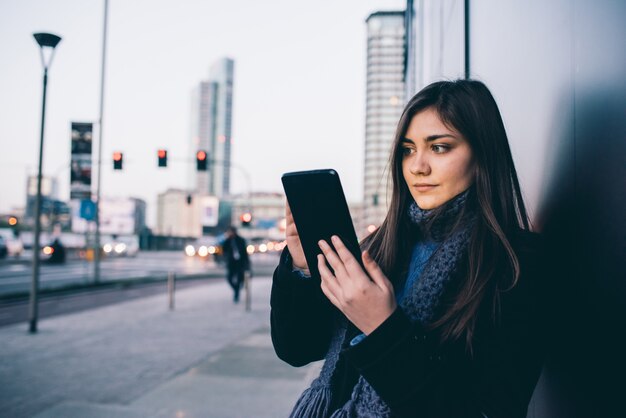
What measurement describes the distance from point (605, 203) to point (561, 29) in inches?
24.4

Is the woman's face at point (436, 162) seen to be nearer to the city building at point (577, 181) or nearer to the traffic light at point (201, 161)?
the city building at point (577, 181)

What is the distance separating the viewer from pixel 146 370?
19.9 feet

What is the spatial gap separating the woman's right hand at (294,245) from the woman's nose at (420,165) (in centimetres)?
40

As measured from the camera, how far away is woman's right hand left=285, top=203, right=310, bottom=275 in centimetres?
155

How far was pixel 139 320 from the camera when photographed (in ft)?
33.0

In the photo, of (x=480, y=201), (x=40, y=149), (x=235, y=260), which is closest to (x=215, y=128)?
(x=235, y=260)

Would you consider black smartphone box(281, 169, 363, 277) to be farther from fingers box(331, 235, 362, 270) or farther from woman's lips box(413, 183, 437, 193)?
woman's lips box(413, 183, 437, 193)

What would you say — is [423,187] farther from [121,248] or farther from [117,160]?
[121,248]

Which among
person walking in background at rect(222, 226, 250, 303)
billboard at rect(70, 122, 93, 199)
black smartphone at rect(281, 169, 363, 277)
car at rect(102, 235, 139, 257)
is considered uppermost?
billboard at rect(70, 122, 93, 199)

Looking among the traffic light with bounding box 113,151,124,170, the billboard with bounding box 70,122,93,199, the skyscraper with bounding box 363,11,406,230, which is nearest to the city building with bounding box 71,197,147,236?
the traffic light with bounding box 113,151,124,170

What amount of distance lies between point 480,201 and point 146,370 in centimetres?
573

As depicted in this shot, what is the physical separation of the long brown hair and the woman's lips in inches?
4.3

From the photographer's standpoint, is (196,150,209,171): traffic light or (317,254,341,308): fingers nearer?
(317,254,341,308): fingers

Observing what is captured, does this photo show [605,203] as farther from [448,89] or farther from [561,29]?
[561,29]
